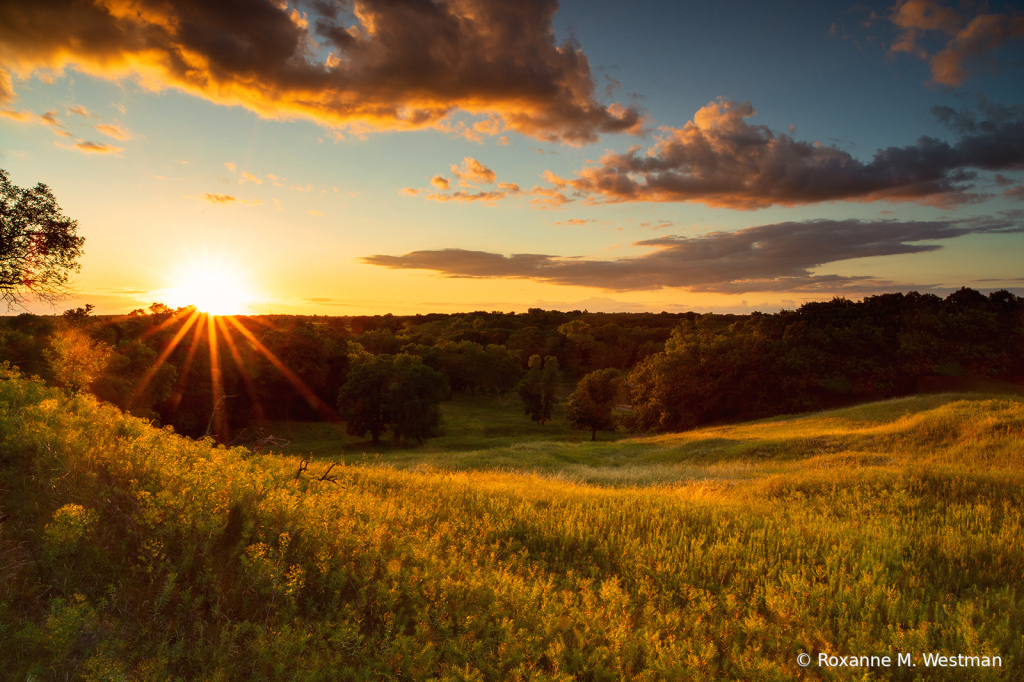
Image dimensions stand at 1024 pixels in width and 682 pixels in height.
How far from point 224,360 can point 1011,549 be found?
214 feet

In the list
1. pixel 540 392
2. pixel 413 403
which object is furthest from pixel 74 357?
pixel 540 392

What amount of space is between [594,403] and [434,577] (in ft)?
172

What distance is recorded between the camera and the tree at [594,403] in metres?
57.1

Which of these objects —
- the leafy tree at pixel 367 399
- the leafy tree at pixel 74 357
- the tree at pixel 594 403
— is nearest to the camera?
the leafy tree at pixel 74 357

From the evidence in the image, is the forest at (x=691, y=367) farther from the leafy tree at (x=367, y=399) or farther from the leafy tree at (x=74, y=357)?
the leafy tree at (x=74, y=357)

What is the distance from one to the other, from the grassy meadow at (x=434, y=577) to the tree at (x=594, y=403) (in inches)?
1854

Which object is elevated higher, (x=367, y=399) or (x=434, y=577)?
(x=434, y=577)

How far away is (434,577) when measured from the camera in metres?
5.97

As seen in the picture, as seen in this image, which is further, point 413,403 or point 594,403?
point 594,403

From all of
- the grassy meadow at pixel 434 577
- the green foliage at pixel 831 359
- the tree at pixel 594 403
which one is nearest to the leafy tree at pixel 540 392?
the tree at pixel 594 403

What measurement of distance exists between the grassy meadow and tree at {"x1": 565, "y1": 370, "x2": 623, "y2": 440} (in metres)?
47.1

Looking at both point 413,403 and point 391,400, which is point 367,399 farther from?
point 413,403

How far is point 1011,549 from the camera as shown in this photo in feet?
24.2

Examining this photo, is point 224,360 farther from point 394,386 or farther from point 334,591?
point 334,591
